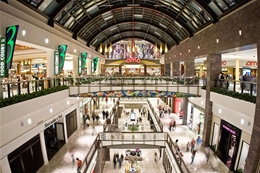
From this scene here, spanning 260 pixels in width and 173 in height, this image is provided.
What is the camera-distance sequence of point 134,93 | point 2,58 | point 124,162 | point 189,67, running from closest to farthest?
1. point 2,58
2. point 124,162
3. point 134,93
4. point 189,67

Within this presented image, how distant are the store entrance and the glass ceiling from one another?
289 inches

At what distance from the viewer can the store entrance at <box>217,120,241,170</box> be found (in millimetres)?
11852

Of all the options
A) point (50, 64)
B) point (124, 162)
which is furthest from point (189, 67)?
point (50, 64)

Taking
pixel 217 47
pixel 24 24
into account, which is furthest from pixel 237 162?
A: pixel 24 24

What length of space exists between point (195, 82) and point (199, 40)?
3678 mm

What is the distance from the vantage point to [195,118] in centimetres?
1973

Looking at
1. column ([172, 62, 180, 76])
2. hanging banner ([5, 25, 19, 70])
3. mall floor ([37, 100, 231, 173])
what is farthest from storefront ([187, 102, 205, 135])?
hanging banner ([5, 25, 19, 70])

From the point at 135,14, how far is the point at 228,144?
21241 millimetres

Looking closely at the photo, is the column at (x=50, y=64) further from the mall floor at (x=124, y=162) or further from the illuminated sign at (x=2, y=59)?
the illuminated sign at (x=2, y=59)

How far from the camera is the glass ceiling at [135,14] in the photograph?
45.8 feet

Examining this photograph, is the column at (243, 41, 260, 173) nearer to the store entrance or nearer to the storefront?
the store entrance

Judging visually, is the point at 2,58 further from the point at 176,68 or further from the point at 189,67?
the point at 176,68

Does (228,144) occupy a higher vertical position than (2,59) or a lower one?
lower

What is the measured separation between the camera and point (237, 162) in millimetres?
11508
